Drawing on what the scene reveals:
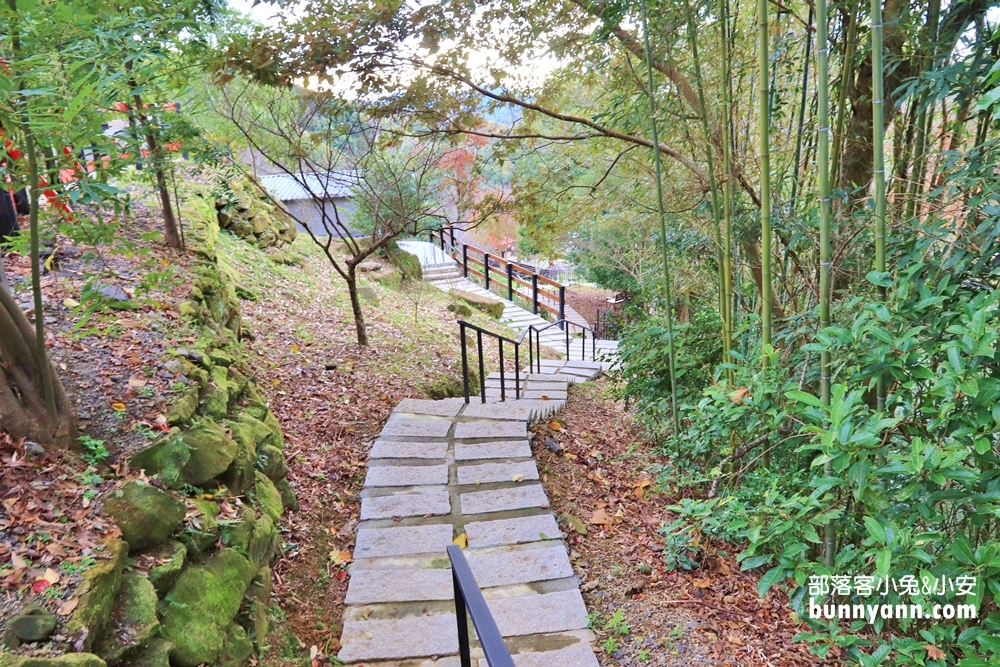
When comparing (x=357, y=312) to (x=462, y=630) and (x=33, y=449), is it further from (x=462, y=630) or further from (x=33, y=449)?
(x=462, y=630)

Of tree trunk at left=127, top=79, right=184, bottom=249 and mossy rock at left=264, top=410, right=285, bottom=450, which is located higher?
tree trunk at left=127, top=79, right=184, bottom=249

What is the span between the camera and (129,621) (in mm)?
1806

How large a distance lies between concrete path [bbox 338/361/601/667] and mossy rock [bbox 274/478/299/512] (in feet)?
1.29

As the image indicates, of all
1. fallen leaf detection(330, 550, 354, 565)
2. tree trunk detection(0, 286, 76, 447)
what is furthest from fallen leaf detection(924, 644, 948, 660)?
tree trunk detection(0, 286, 76, 447)

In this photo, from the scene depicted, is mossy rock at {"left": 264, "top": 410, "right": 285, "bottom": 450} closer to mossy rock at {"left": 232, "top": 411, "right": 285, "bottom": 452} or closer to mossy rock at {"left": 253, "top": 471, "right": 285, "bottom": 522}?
mossy rock at {"left": 232, "top": 411, "right": 285, "bottom": 452}

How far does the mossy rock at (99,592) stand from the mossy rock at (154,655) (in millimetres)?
142

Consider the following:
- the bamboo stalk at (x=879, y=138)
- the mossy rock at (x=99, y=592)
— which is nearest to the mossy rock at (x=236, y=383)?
the mossy rock at (x=99, y=592)

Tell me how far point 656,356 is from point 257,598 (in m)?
3.16

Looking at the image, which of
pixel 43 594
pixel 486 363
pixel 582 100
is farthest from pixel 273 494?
pixel 582 100

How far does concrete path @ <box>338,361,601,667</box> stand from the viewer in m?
2.51

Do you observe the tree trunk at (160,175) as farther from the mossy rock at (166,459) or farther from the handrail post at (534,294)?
the handrail post at (534,294)

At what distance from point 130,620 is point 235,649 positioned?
463 mm

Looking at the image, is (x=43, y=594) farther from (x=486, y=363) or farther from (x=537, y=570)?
(x=486, y=363)

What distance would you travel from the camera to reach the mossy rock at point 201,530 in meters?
2.25
